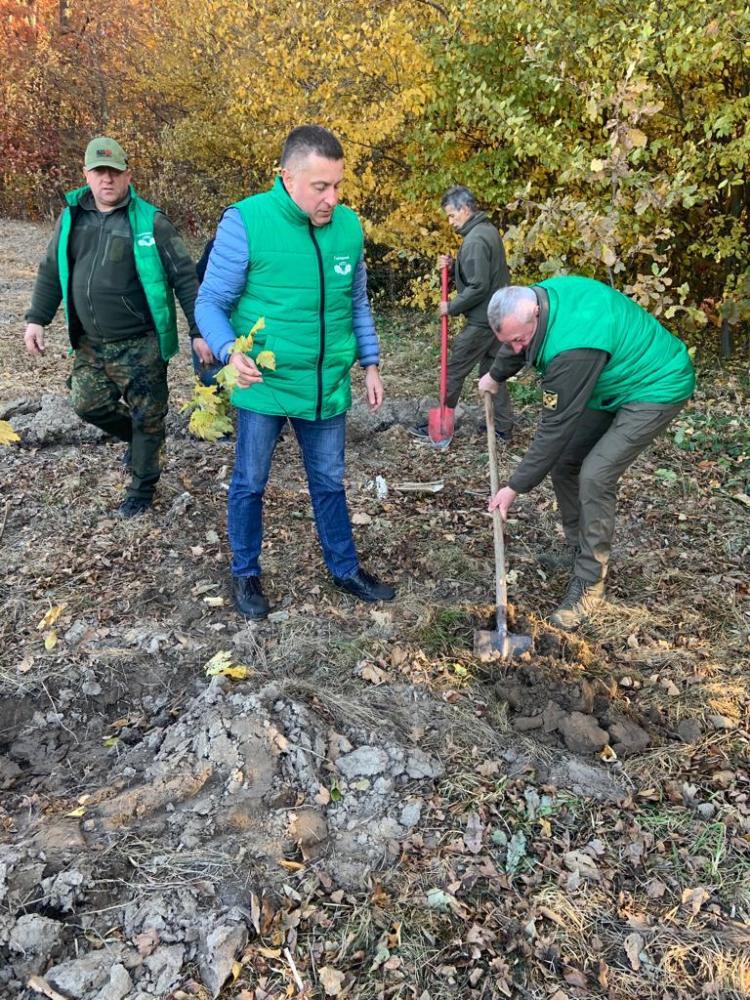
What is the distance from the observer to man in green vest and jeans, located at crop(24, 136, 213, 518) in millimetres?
3744

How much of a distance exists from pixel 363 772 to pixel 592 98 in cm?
451

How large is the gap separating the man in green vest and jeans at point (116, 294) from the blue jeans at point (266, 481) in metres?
0.82

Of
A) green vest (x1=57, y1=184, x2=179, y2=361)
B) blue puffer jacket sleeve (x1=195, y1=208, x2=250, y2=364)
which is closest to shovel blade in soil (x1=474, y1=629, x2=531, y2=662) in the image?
blue puffer jacket sleeve (x1=195, y1=208, x2=250, y2=364)

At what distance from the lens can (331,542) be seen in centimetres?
369

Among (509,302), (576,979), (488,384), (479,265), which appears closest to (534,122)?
(479,265)

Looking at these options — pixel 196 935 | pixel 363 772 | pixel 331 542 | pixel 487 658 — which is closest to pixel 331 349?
pixel 331 542

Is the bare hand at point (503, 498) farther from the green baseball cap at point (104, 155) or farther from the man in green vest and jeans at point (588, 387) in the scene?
the green baseball cap at point (104, 155)

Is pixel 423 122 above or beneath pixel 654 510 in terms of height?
above

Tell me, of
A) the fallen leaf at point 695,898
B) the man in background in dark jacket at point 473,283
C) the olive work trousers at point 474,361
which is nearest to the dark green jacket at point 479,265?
the man in background in dark jacket at point 473,283

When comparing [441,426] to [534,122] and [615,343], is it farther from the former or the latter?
[534,122]

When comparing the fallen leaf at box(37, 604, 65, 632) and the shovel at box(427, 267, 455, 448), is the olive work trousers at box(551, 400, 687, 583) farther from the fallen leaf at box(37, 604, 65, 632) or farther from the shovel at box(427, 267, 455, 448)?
the fallen leaf at box(37, 604, 65, 632)

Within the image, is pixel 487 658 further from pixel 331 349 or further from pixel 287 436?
pixel 287 436

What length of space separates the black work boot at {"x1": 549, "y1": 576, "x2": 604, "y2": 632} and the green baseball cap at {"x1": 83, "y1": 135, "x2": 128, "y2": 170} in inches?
119

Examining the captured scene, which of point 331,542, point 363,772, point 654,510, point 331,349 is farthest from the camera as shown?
point 654,510
